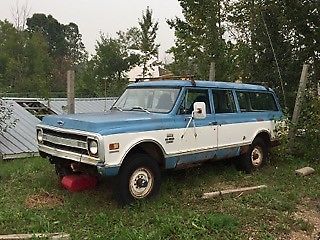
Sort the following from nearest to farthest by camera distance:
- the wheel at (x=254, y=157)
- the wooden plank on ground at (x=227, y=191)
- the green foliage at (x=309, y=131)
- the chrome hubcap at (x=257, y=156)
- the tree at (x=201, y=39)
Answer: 1. the wooden plank on ground at (x=227, y=191)
2. the wheel at (x=254, y=157)
3. the chrome hubcap at (x=257, y=156)
4. the green foliage at (x=309, y=131)
5. the tree at (x=201, y=39)

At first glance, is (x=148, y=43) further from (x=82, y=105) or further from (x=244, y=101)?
(x=244, y=101)

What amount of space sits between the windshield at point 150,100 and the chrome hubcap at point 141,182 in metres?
1.15

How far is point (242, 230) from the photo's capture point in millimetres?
5125

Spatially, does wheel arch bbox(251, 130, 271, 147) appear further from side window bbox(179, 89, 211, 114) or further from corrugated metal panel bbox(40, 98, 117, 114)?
corrugated metal panel bbox(40, 98, 117, 114)

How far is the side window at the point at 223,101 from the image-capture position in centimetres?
745

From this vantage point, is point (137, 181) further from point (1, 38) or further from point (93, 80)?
point (1, 38)

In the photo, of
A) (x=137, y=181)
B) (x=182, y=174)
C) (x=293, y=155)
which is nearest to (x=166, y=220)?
(x=137, y=181)

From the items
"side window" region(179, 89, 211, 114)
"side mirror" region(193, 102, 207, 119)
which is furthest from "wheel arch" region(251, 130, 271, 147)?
"side mirror" region(193, 102, 207, 119)

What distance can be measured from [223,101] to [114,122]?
2.80 m

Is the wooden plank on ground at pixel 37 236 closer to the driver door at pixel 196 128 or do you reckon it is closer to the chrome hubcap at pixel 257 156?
the driver door at pixel 196 128

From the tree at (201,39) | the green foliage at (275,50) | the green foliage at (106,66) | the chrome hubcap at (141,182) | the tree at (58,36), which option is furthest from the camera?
the tree at (58,36)

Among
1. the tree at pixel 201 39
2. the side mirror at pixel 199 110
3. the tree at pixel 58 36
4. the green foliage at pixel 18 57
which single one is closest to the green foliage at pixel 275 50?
the tree at pixel 201 39

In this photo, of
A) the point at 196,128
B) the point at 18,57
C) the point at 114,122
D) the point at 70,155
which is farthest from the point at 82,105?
the point at 18,57

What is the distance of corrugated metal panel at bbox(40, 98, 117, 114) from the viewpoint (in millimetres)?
13689
